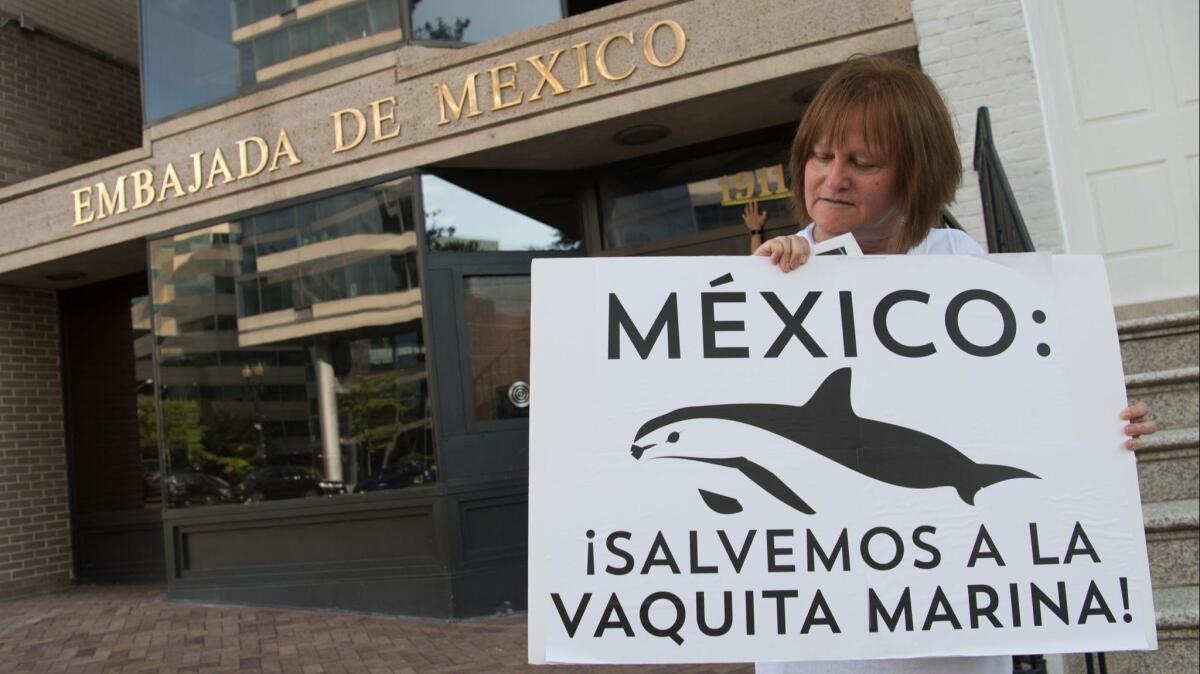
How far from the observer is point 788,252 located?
160 cm

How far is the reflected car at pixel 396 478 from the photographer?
20.2 ft

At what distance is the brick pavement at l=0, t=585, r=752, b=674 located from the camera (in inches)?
→ 187

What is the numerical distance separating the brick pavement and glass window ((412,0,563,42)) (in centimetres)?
407

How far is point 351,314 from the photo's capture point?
21.1 feet

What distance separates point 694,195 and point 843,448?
494 centimetres

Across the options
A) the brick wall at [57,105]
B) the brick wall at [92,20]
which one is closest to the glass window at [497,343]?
the brick wall at [57,105]

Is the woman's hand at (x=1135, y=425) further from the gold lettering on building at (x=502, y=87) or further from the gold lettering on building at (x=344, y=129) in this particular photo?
the gold lettering on building at (x=344, y=129)

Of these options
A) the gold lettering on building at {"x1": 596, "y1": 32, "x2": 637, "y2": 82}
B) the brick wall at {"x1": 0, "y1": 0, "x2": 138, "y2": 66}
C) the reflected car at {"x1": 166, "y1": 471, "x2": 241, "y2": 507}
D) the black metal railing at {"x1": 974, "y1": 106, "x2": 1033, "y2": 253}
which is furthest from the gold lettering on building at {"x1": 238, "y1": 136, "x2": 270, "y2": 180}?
the black metal railing at {"x1": 974, "y1": 106, "x2": 1033, "y2": 253}

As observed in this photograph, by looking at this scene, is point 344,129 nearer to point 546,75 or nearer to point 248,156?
point 248,156

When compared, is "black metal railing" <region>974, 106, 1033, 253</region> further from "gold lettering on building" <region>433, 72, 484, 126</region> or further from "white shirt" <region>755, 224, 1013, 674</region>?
"gold lettering on building" <region>433, 72, 484, 126</region>

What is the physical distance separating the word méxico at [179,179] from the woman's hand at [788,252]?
221 inches

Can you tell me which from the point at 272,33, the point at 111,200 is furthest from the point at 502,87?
the point at 111,200

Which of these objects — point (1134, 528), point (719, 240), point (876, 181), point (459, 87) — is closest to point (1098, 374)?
point (1134, 528)

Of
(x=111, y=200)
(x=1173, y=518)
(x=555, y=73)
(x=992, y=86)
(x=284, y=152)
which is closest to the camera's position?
(x=1173, y=518)
